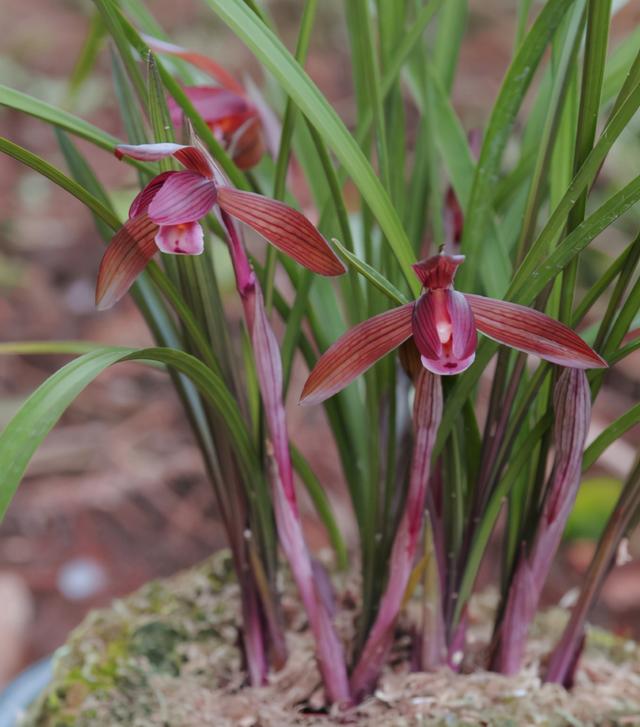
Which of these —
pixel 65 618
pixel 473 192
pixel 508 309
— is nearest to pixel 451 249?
pixel 473 192

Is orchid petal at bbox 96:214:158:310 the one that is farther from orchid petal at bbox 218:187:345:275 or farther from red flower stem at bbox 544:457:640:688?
red flower stem at bbox 544:457:640:688

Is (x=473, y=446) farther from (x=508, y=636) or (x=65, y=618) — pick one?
(x=65, y=618)

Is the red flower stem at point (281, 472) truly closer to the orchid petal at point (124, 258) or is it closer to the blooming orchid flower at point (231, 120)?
the orchid petal at point (124, 258)

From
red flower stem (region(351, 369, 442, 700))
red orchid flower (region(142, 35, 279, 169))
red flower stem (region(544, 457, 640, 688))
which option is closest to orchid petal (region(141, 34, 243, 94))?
red orchid flower (region(142, 35, 279, 169))

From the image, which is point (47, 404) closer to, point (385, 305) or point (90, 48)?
point (385, 305)

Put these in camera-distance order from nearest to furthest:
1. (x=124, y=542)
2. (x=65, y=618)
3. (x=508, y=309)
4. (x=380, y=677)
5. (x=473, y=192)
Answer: (x=508, y=309) → (x=473, y=192) → (x=380, y=677) → (x=65, y=618) → (x=124, y=542)

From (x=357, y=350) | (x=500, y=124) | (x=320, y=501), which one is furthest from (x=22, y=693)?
(x=500, y=124)

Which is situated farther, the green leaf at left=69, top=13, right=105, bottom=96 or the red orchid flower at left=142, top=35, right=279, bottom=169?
the green leaf at left=69, top=13, right=105, bottom=96
